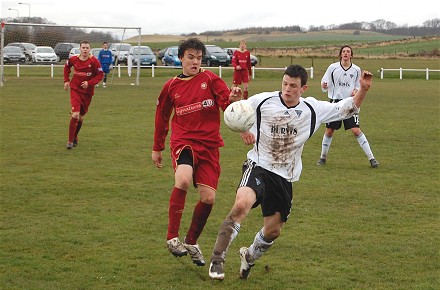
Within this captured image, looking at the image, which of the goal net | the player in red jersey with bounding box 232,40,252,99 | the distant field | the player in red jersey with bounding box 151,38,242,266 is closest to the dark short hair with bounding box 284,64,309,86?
the player in red jersey with bounding box 151,38,242,266

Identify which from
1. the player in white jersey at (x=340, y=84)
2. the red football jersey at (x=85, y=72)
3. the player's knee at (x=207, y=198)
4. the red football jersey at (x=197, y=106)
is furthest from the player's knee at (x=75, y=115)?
the player's knee at (x=207, y=198)

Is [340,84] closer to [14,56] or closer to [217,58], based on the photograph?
[14,56]

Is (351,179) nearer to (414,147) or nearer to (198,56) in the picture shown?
(414,147)

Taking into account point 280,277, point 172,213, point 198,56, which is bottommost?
point 280,277

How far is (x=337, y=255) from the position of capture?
7.04 m

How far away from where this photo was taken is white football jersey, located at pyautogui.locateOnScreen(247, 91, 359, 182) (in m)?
6.20

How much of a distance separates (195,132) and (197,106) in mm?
242

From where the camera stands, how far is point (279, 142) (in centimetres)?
620

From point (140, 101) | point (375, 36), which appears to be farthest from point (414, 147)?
point (375, 36)

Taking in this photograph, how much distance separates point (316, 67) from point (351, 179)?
40272 millimetres

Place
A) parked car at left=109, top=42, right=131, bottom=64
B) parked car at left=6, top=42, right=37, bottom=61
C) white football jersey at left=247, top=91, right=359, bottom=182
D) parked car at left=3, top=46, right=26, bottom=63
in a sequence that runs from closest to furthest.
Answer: white football jersey at left=247, top=91, right=359, bottom=182 < parked car at left=6, top=42, right=37, bottom=61 < parked car at left=109, top=42, right=131, bottom=64 < parked car at left=3, top=46, right=26, bottom=63

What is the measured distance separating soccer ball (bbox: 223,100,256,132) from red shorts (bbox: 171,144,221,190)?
0.83 meters

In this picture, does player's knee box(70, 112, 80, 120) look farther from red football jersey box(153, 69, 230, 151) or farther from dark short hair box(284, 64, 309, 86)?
dark short hair box(284, 64, 309, 86)

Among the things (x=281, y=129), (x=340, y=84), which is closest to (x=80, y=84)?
(x=340, y=84)
